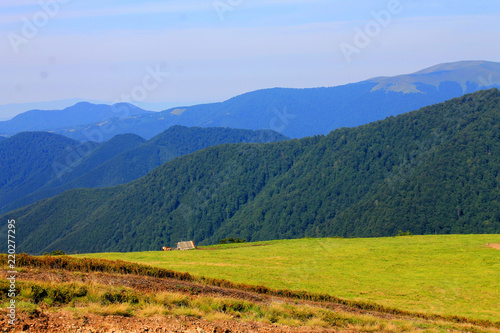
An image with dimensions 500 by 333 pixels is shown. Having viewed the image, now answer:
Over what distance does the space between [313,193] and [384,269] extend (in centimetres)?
9915

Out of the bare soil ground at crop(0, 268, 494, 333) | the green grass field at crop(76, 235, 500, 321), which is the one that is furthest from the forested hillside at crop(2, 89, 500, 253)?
the bare soil ground at crop(0, 268, 494, 333)

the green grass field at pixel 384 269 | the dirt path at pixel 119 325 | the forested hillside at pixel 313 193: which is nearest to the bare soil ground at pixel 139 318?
the dirt path at pixel 119 325

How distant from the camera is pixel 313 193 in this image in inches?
4904

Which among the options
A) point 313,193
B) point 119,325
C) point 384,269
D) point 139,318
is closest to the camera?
point 119,325

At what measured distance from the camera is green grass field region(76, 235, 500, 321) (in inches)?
776

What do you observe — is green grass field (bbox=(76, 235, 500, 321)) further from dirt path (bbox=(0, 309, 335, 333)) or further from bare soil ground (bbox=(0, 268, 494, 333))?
dirt path (bbox=(0, 309, 335, 333))

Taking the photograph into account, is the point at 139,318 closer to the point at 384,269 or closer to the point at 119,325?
the point at 119,325

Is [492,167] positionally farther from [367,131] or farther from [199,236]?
[199,236]

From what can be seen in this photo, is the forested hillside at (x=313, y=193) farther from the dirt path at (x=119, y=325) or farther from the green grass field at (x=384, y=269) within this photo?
the dirt path at (x=119, y=325)

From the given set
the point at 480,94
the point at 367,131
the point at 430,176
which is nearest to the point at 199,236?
the point at 367,131

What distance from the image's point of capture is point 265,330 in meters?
11.6

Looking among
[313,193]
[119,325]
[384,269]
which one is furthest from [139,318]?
[313,193]

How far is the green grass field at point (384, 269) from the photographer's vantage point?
19.7 metres

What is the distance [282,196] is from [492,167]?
58576 millimetres
